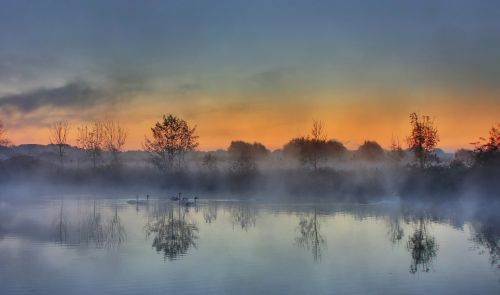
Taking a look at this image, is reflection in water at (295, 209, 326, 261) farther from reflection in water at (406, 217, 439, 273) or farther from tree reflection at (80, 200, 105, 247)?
tree reflection at (80, 200, 105, 247)

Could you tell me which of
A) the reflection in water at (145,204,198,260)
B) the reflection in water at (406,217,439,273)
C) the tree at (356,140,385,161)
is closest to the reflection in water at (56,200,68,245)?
the reflection in water at (145,204,198,260)

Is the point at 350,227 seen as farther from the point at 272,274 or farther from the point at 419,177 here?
the point at 419,177

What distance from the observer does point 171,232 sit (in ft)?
85.5

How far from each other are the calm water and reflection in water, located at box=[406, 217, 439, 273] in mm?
42

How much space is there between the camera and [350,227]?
89.7ft

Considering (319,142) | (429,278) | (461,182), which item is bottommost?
(429,278)

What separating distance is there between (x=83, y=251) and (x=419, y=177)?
3206 centimetres

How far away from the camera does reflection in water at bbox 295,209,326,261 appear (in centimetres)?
2073

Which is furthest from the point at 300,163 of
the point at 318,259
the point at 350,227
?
the point at 318,259

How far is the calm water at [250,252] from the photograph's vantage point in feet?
46.7

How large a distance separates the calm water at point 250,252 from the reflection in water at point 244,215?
0.42ft

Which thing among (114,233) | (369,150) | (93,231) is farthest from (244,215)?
(369,150)

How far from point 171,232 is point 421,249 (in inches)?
457

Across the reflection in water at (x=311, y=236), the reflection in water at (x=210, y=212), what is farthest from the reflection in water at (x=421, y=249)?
the reflection in water at (x=210, y=212)
